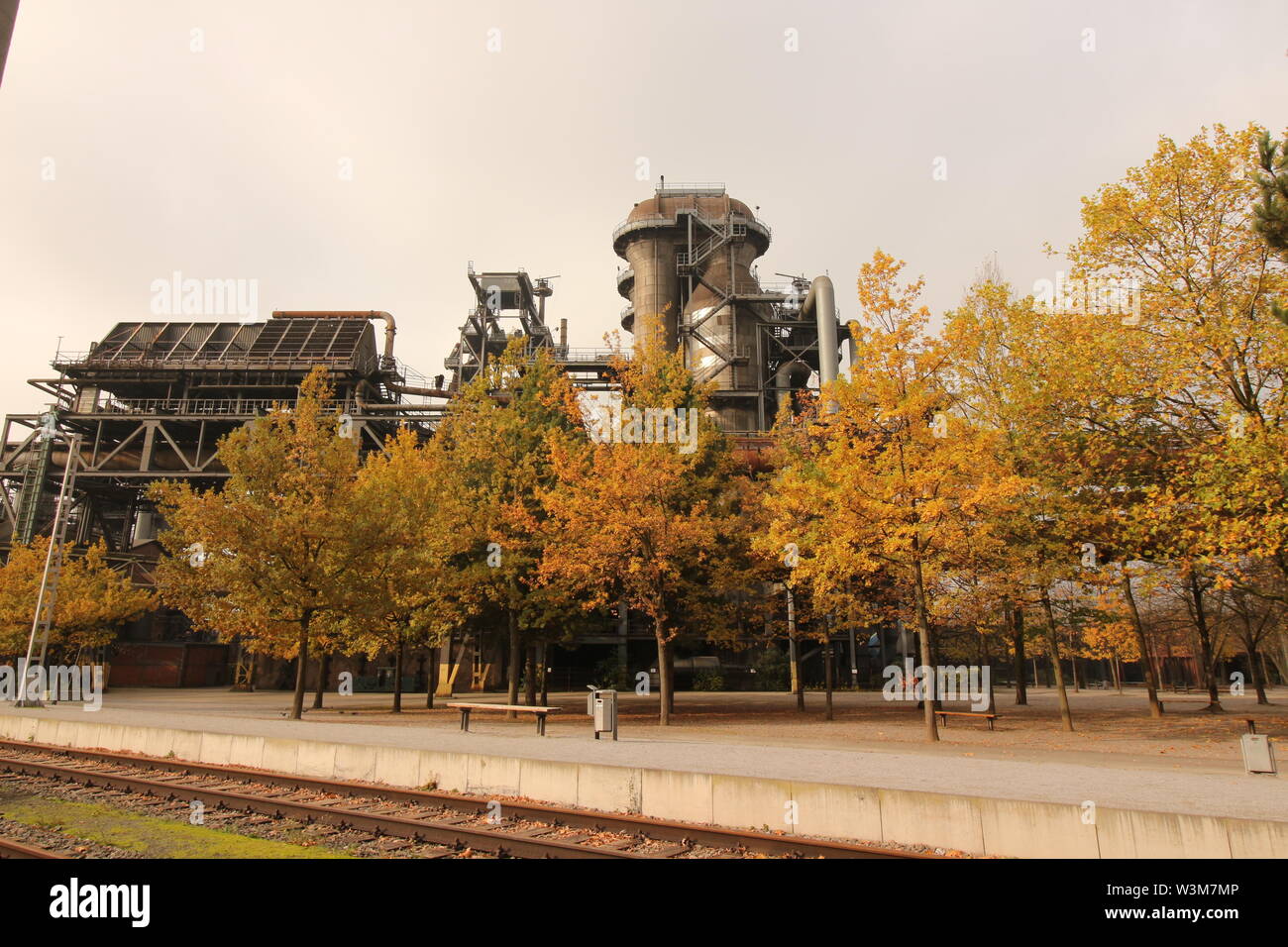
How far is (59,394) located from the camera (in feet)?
206

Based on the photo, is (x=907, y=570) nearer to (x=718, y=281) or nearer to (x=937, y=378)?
(x=937, y=378)

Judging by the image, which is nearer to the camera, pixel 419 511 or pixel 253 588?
pixel 253 588

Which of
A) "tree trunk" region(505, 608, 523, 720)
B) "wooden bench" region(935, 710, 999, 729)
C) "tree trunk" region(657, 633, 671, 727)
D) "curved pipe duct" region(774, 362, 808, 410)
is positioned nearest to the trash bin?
"tree trunk" region(657, 633, 671, 727)

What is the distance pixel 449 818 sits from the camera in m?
9.38

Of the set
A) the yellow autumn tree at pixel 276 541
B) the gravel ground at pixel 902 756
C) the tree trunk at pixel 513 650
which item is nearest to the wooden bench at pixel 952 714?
the gravel ground at pixel 902 756

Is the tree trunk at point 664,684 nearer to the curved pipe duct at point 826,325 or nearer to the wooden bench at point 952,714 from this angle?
the wooden bench at point 952,714

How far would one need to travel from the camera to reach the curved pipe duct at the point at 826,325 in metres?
57.6

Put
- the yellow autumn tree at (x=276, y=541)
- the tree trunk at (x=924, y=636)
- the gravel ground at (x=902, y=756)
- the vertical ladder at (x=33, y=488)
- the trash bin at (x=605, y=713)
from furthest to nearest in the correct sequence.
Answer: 1. the vertical ladder at (x=33, y=488)
2. the yellow autumn tree at (x=276, y=541)
3. the tree trunk at (x=924, y=636)
4. the trash bin at (x=605, y=713)
5. the gravel ground at (x=902, y=756)

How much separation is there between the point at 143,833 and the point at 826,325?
5609cm

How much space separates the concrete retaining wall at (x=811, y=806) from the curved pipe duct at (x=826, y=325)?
49.6m

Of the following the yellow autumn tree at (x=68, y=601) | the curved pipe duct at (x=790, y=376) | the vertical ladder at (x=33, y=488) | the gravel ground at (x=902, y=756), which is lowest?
the gravel ground at (x=902, y=756)
